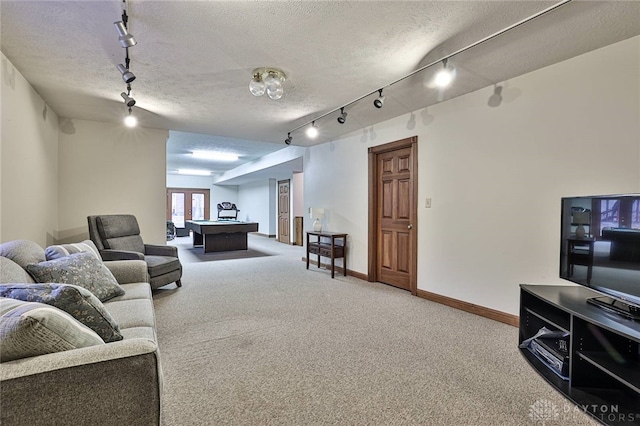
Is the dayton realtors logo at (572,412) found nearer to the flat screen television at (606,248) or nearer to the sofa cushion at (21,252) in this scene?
the flat screen television at (606,248)

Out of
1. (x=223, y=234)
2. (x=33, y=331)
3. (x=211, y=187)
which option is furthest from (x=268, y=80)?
(x=211, y=187)

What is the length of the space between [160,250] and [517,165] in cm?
436

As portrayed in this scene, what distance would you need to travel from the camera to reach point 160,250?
13.9 feet

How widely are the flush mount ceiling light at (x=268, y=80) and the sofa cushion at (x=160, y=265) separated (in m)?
2.39

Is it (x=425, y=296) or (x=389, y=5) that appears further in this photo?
(x=425, y=296)

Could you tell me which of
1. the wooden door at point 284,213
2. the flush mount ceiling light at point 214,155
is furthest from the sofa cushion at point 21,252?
the wooden door at point 284,213

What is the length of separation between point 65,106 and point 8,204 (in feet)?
5.58

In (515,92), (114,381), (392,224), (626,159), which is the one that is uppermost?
(515,92)

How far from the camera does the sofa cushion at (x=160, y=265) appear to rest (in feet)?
12.0

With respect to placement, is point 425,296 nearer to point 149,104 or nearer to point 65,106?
point 149,104

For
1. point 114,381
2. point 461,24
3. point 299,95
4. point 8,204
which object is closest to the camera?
point 114,381

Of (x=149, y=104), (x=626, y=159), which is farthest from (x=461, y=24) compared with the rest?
(x=149, y=104)

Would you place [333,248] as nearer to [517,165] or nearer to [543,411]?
[517,165]

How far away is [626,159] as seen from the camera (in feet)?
7.29
